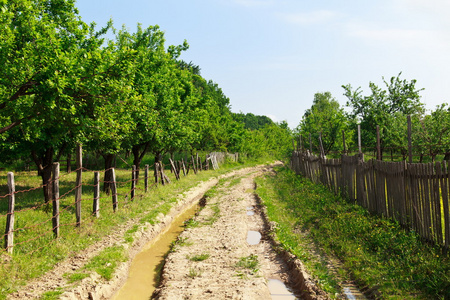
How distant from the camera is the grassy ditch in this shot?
557 cm

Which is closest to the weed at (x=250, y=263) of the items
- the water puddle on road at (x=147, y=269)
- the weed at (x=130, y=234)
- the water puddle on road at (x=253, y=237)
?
the water puddle on road at (x=253, y=237)

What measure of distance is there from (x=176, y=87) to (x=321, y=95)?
66.1 meters

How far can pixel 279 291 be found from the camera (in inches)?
259

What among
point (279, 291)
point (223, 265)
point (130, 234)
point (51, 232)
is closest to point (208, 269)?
point (223, 265)

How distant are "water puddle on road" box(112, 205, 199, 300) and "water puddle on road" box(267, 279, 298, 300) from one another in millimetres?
2332

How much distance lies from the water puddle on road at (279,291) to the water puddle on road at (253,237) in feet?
9.56

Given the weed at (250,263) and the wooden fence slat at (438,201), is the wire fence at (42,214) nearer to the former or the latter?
the weed at (250,263)

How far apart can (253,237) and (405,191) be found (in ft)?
14.9

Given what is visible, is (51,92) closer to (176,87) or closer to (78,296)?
(78,296)

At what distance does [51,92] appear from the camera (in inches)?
288

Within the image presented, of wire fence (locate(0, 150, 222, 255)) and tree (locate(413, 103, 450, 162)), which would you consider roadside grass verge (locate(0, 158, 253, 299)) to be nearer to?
wire fence (locate(0, 150, 222, 255))

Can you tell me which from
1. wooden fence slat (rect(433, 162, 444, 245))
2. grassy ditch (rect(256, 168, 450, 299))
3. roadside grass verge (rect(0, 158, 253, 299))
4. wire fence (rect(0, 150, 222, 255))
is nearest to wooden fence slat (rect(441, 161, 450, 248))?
wooden fence slat (rect(433, 162, 444, 245))

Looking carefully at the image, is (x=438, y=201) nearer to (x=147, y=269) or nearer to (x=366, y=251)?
(x=366, y=251)

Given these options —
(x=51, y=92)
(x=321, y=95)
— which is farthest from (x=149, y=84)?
(x=321, y=95)
